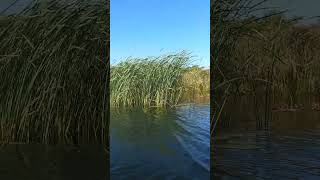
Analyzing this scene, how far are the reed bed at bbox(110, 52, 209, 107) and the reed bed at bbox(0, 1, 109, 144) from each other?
277cm

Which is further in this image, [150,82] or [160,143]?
[160,143]

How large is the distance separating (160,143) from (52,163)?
387cm

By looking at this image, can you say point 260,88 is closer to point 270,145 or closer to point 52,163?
point 270,145

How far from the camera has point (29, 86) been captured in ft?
9.85

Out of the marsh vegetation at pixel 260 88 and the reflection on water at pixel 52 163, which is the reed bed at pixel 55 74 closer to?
the reflection on water at pixel 52 163

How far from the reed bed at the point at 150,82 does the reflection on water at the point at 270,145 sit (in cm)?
287

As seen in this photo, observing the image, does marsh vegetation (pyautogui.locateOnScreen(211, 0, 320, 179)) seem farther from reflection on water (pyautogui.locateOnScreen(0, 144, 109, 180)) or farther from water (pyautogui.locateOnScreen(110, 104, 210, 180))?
water (pyautogui.locateOnScreen(110, 104, 210, 180))

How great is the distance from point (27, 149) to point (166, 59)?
389 cm

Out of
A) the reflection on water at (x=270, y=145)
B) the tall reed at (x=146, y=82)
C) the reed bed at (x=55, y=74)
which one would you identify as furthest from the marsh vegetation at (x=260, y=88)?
the tall reed at (x=146, y=82)

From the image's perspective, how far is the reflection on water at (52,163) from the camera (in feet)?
9.90

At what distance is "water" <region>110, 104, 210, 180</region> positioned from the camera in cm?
608

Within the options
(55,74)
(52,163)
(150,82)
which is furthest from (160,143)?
(55,74)

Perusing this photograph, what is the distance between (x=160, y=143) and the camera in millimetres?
6809

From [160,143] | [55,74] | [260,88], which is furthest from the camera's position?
[160,143]
